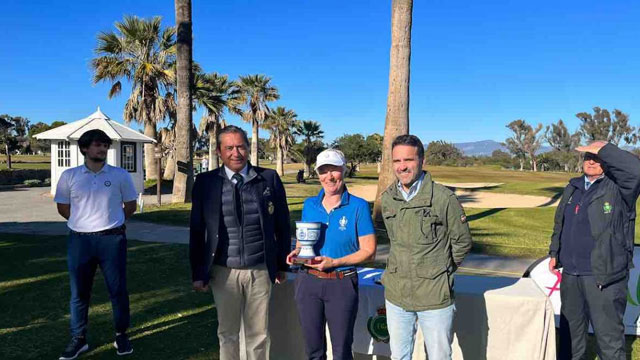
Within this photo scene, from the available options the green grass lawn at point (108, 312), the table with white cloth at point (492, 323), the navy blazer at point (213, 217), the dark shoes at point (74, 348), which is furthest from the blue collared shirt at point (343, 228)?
the dark shoes at point (74, 348)

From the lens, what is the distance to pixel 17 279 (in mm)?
6316

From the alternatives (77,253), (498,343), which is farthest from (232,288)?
(498,343)

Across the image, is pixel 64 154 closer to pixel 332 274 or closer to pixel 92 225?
pixel 92 225

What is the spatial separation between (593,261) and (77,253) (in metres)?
3.97

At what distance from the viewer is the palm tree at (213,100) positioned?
29.2 m

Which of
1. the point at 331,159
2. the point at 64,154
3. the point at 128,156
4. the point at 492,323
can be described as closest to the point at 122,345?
the point at 331,159

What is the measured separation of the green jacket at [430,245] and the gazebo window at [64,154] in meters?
20.9

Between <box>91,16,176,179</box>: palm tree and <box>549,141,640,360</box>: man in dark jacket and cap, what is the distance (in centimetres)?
2334

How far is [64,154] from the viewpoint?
66.4ft

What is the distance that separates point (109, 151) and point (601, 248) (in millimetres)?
21178

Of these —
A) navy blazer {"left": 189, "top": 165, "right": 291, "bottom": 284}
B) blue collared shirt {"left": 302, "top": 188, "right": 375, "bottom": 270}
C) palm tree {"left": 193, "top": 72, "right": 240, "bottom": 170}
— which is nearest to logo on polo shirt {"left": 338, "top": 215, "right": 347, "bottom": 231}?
blue collared shirt {"left": 302, "top": 188, "right": 375, "bottom": 270}

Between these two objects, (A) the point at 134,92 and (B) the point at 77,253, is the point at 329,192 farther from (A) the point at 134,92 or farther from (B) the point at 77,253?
(A) the point at 134,92

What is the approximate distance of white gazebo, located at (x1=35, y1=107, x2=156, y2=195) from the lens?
19.8 m

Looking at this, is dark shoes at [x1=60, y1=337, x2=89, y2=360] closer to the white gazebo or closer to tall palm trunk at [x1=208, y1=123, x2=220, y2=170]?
the white gazebo
